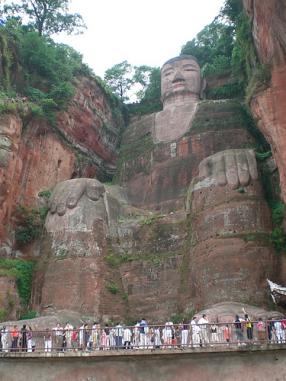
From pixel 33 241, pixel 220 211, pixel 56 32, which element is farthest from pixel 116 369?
pixel 56 32

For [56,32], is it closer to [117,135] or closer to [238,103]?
[117,135]

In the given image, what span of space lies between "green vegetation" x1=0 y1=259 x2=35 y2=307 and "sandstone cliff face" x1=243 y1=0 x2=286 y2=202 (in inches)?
501

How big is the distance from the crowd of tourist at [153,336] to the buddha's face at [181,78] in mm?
23934

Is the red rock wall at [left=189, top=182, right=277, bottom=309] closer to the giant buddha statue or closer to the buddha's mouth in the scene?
the giant buddha statue

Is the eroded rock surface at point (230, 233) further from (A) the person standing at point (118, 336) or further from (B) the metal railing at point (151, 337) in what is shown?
(A) the person standing at point (118, 336)

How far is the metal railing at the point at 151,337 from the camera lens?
17.2 metres

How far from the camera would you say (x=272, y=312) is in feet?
71.3

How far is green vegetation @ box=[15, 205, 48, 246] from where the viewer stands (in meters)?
30.0

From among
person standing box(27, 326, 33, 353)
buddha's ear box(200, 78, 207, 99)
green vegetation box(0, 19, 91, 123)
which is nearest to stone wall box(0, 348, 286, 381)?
person standing box(27, 326, 33, 353)

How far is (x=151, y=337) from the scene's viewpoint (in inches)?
710

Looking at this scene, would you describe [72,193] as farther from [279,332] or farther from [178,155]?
[279,332]

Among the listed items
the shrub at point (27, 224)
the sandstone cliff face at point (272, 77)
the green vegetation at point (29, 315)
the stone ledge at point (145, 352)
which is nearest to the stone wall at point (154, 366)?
the stone ledge at point (145, 352)

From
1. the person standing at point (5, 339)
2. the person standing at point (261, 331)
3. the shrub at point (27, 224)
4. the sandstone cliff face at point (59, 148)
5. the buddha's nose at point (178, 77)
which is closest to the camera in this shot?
the person standing at point (261, 331)

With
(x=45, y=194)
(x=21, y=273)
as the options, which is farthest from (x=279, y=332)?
(x=45, y=194)
